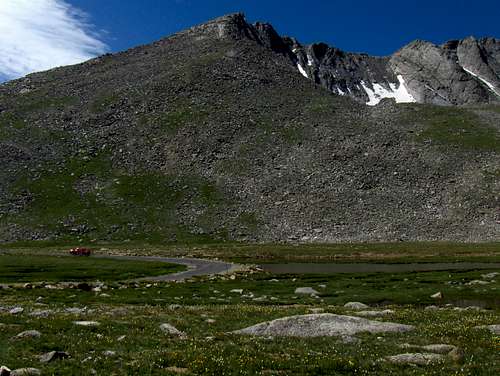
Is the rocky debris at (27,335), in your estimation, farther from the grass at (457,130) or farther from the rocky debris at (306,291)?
the grass at (457,130)

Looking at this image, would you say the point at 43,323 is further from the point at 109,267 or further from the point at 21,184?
the point at 21,184

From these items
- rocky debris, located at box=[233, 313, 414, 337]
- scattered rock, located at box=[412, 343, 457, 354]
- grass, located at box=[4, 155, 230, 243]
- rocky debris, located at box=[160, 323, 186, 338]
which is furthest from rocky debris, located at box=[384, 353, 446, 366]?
grass, located at box=[4, 155, 230, 243]

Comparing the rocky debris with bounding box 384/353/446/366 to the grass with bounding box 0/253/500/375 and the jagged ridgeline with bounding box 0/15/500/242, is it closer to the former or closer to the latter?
the grass with bounding box 0/253/500/375

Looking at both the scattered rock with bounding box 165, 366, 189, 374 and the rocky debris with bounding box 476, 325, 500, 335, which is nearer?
the scattered rock with bounding box 165, 366, 189, 374

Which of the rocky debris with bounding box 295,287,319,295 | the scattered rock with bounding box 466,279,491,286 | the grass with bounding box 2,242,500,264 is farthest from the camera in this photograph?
the grass with bounding box 2,242,500,264

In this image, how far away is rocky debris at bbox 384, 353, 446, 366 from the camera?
60.5 feet

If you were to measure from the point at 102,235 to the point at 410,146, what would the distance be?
94824mm

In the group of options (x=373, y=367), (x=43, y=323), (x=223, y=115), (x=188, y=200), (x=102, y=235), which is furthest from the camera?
(x=223, y=115)

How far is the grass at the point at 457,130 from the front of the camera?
166 m

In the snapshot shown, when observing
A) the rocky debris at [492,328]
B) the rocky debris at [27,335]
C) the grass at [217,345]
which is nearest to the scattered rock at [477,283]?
the grass at [217,345]

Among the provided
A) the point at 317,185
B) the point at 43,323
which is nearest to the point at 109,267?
the point at 43,323

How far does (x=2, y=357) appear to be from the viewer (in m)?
18.0

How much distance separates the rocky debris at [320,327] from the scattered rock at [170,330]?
2.64m

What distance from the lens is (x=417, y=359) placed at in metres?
18.7
